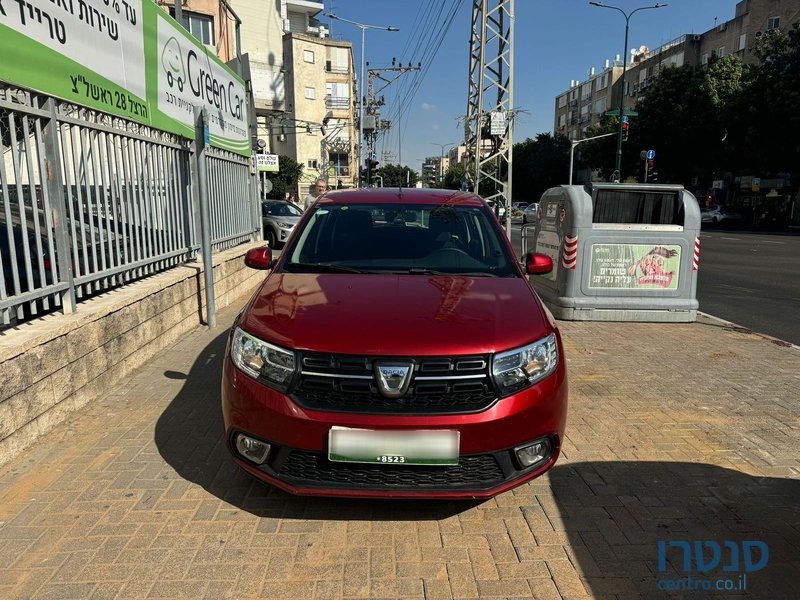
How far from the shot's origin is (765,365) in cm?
556

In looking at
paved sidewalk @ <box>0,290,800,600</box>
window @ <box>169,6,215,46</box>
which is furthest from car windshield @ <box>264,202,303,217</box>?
window @ <box>169,6,215,46</box>

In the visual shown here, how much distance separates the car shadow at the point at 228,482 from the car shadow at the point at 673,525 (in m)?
0.65

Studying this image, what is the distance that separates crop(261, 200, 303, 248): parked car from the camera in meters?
16.7

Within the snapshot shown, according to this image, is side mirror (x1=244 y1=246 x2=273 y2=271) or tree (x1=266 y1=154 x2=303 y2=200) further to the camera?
tree (x1=266 y1=154 x2=303 y2=200)

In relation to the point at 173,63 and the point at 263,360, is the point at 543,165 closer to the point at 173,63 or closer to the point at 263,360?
the point at 173,63

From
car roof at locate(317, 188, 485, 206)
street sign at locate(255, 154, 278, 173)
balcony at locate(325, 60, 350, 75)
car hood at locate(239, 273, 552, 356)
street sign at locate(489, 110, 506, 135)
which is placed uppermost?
balcony at locate(325, 60, 350, 75)

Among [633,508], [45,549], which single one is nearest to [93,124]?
[45,549]

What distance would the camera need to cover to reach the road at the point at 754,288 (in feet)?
25.7

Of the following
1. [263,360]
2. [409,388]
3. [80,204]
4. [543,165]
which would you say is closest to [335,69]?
[543,165]

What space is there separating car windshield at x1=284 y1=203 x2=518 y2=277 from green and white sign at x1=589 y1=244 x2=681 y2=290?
3695 millimetres

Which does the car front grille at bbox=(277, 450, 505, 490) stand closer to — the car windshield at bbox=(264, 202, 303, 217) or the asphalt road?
the asphalt road

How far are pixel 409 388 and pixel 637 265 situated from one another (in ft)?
19.1

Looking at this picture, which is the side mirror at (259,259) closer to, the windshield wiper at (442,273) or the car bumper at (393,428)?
the windshield wiper at (442,273)

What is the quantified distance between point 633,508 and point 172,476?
8.45 feet
